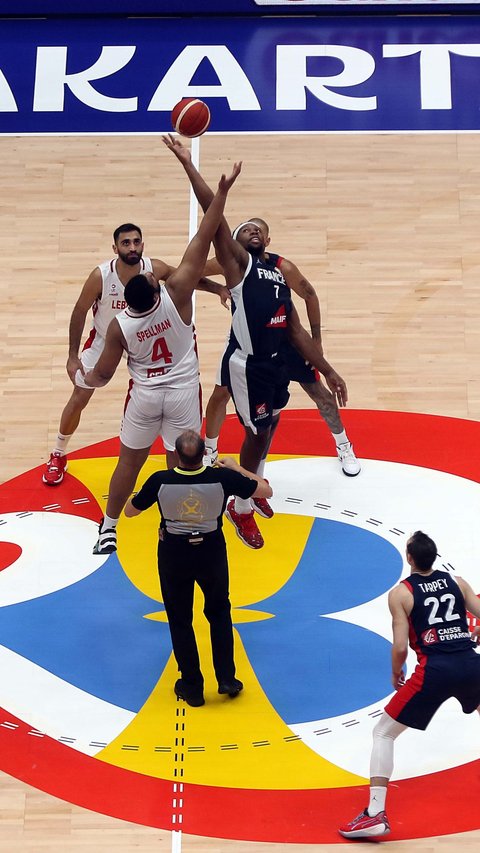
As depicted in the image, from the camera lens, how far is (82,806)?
706 cm

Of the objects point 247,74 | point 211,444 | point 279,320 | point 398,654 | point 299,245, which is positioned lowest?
point 398,654

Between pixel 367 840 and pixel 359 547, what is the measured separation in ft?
7.73

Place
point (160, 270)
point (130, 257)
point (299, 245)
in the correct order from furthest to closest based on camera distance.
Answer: point (299, 245) < point (160, 270) < point (130, 257)

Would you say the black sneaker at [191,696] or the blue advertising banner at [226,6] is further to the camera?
the blue advertising banner at [226,6]

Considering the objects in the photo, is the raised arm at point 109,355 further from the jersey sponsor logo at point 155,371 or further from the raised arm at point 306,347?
the raised arm at point 306,347

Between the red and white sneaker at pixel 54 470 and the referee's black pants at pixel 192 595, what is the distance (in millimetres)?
2161

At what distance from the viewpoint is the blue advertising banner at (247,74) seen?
11.4 metres

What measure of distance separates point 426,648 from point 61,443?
3.67m

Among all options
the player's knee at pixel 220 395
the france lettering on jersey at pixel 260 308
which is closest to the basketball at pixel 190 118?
the france lettering on jersey at pixel 260 308

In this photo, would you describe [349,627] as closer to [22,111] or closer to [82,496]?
[82,496]

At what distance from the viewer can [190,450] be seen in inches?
271

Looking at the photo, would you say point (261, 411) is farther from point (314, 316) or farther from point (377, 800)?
point (377, 800)

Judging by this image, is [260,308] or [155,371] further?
[260,308]

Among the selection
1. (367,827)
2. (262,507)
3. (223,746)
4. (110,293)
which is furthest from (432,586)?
(110,293)
